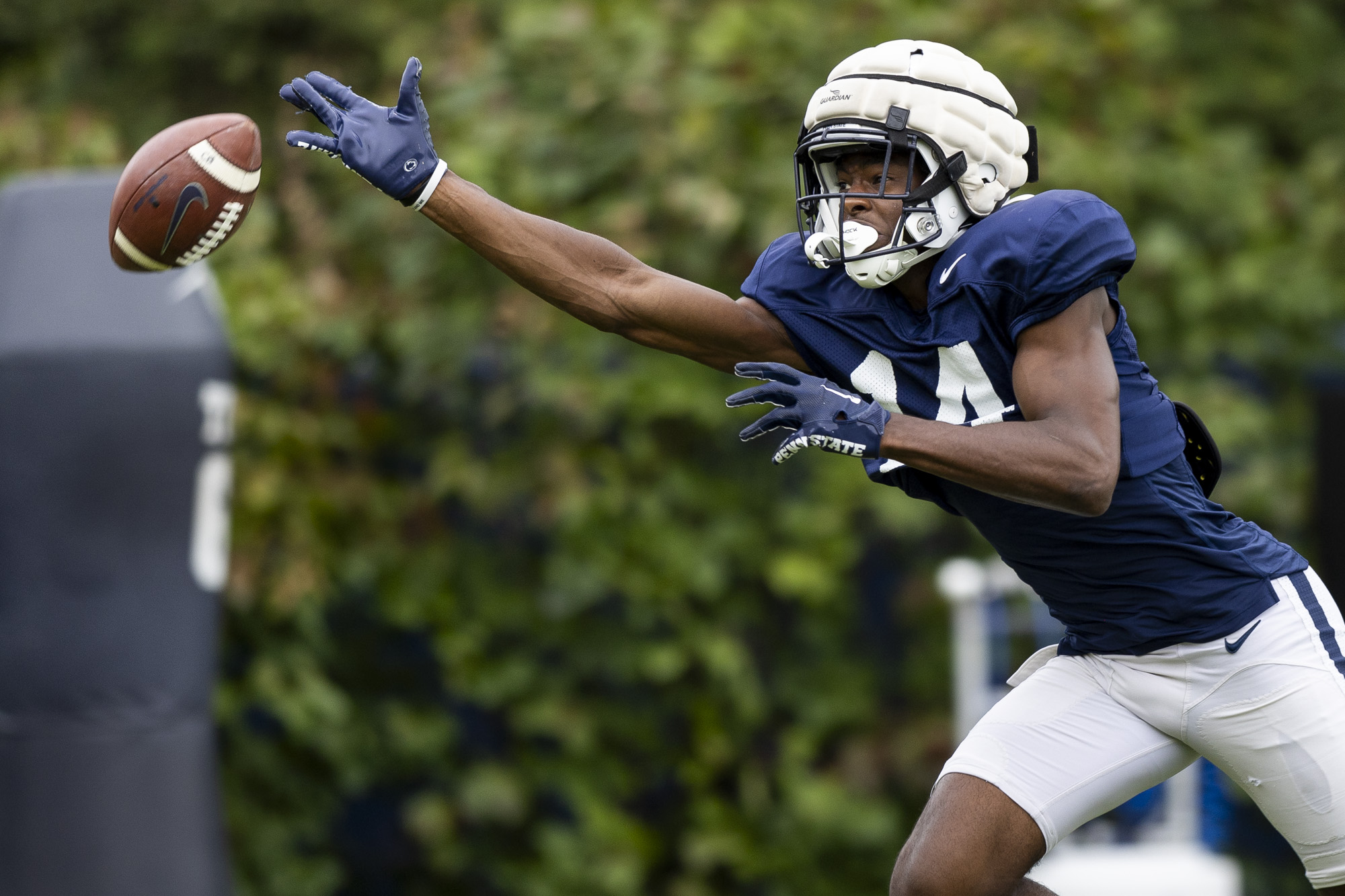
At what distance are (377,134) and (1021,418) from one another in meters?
1.20

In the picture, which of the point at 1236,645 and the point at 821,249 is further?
the point at 821,249

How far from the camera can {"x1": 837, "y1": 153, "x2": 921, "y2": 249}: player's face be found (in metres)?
2.84

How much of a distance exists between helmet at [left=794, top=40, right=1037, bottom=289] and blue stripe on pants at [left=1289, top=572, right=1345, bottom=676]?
857 millimetres

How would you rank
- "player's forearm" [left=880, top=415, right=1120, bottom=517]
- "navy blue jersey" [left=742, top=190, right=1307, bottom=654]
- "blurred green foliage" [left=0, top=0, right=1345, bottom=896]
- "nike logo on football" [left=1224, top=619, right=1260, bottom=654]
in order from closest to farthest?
"player's forearm" [left=880, top=415, right=1120, bottom=517]
"navy blue jersey" [left=742, top=190, right=1307, bottom=654]
"nike logo on football" [left=1224, top=619, right=1260, bottom=654]
"blurred green foliage" [left=0, top=0, right=1345, bottom=896]

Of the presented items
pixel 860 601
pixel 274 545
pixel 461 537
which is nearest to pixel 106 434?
pixel 274 545

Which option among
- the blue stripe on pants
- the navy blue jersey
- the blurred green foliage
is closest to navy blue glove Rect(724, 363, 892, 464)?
the navy blue jersey

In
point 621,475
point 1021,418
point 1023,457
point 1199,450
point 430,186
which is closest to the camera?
point 1023,457

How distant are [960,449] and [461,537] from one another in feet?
9.98

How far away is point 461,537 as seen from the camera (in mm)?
5340

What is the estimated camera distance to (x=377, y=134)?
2848mm

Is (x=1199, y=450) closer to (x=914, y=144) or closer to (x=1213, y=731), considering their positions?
(x=1213, y=731)

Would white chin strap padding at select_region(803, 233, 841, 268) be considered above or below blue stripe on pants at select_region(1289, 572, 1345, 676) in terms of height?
below

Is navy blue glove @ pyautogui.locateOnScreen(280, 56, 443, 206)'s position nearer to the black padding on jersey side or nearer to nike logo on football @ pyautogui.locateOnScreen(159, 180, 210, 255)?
nike logo on football @ pyautogui.locateOnScreen(159, 180, 210, 255)

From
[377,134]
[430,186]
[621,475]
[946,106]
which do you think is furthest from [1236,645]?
[621,475]
